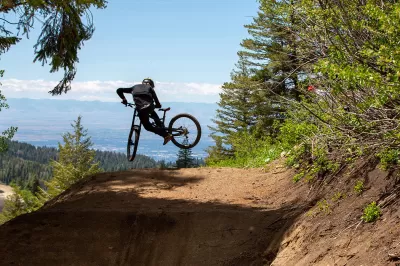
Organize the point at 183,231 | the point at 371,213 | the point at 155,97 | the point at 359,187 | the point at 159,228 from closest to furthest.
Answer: the point at 371,213
the point at 359,187
the point at 183,231
the point at 159,228
the point at 155,97

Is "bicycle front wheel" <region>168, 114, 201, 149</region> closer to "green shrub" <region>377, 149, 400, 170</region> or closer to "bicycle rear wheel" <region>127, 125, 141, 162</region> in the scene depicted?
"bicycle rear wheel" <region>127, 125, 141, 162</region>

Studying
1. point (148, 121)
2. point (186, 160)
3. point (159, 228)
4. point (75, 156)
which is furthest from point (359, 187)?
point (75, 156)

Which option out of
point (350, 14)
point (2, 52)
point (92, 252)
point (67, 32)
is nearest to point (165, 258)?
point (92, 252)

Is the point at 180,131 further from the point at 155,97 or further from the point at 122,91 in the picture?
the point at 122,91

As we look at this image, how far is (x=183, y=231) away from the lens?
25.8ft

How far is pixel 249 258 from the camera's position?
6551mm

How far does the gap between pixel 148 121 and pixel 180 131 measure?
1014 mm

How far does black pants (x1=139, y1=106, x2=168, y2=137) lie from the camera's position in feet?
33.4

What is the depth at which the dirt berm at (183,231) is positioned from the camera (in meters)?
6.00

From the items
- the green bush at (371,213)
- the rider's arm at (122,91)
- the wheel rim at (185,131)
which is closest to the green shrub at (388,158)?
the green bush at (371,213)

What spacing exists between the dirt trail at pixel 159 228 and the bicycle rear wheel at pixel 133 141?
50.1 inches

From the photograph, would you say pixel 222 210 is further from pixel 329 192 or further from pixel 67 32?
pixel 67 32

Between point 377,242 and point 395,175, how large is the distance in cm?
154

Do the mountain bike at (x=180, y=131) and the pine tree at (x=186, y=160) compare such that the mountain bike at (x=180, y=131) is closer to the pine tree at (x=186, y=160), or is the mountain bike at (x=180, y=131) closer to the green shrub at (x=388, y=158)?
the green shrub at (x=388, y=158)
